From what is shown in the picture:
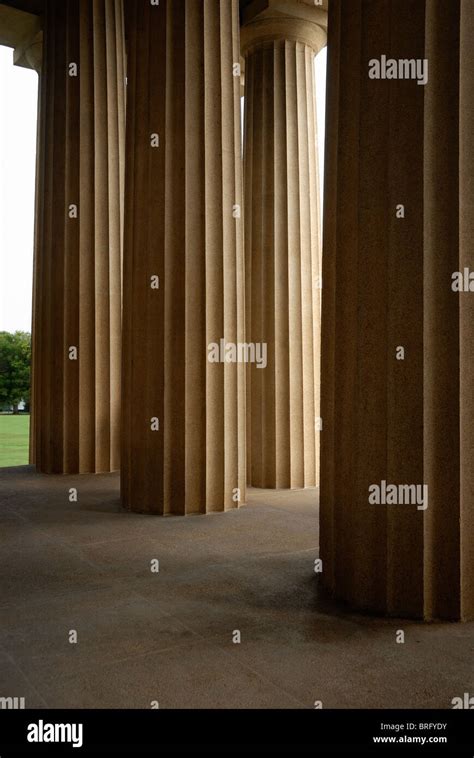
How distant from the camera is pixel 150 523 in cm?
1728

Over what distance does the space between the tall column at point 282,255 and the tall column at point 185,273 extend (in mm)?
4285

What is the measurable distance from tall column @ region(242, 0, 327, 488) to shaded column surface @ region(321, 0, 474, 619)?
12.5 m

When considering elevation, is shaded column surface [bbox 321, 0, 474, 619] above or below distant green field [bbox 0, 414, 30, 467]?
above

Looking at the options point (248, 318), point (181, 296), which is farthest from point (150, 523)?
point (248, 318)

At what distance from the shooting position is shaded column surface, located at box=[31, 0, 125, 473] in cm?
2528

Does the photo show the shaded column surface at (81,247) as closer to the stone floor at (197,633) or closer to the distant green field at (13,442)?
the stone floor at (197,633)

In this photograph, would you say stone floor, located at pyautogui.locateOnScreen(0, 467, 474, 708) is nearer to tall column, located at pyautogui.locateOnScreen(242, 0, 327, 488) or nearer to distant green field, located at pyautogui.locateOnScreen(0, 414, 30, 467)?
tall column, located at pyautogui.locateOnScreen(242, 0, 327, 488)

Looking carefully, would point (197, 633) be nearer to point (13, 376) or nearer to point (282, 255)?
point (282, 255)

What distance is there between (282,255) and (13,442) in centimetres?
7032

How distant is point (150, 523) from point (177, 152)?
9724mm

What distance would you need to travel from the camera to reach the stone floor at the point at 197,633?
780 cm
